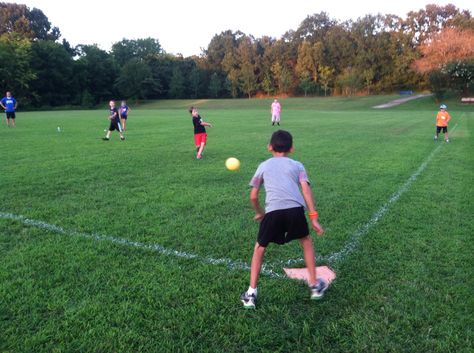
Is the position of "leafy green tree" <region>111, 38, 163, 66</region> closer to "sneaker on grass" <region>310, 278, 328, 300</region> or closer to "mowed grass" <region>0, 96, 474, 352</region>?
"mowed grass" <region>0, 96, 474, 352</region>

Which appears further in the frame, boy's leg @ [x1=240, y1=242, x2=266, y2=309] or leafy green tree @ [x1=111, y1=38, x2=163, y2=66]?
leafy green tree @ [x1=111, y1=38, x2=163, y2=66]

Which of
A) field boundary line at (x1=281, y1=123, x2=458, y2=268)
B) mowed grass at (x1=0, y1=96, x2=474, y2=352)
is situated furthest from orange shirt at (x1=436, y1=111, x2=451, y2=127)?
field boundary line at (x1=281, y1=123, x2=458, y2=268)

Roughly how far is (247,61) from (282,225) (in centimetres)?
8604

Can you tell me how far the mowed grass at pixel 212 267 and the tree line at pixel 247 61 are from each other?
58.0 m

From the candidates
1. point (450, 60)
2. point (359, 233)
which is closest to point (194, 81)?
point (450, 60)

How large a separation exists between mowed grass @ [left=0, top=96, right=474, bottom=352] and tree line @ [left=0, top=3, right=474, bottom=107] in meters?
58.0

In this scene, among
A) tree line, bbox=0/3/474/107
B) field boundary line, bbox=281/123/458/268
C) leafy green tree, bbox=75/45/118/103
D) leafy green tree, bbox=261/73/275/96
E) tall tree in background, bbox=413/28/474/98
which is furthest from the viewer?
leafy green tree, bbox=261/73/275/96

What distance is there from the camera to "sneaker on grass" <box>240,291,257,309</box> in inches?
136

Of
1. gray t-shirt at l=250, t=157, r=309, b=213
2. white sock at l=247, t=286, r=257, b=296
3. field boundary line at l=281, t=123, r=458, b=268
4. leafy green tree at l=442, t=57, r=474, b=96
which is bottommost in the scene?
field boundary line at l=281, t=123, r=458, b=268

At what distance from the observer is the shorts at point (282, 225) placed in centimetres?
341

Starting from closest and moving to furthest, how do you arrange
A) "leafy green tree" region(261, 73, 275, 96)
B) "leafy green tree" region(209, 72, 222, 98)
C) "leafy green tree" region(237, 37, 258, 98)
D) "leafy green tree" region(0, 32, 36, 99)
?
"leafy green tree" region(0, 32, 36, 99) → "leafy green tree" region(261, 73, 275, 96) → "leafy green tree" region(237, 37, 258, 98) → "leafy green tree" region(209, 72, 222, 98)

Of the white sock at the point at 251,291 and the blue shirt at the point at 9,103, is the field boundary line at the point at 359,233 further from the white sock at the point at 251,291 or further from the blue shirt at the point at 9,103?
the blue shirt at the point at 9,103

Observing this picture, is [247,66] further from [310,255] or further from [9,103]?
[310,255]

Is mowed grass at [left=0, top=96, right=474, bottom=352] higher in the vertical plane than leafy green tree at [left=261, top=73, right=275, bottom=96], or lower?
lower
